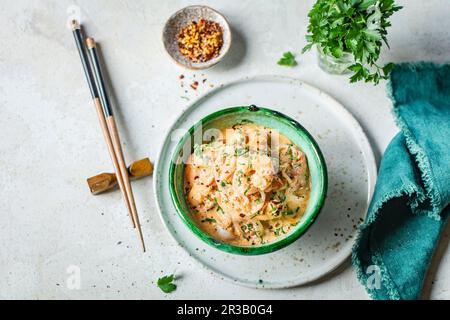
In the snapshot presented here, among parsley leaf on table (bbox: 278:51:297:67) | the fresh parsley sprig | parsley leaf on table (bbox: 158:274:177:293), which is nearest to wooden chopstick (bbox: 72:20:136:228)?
parsley leaf on table (bbox: 158:274:177:293)

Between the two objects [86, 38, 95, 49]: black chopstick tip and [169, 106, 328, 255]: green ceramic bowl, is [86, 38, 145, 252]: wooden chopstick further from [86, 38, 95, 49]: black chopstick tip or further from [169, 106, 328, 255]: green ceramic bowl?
[169, 106, 328, 255]: green ceramic bowl

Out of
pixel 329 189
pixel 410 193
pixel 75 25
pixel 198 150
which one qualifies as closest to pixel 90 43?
pixel 75 25

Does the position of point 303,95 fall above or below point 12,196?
above

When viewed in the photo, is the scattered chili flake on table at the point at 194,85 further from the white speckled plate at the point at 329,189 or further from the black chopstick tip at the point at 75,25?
the black chopstick tip at the point at 75,25
